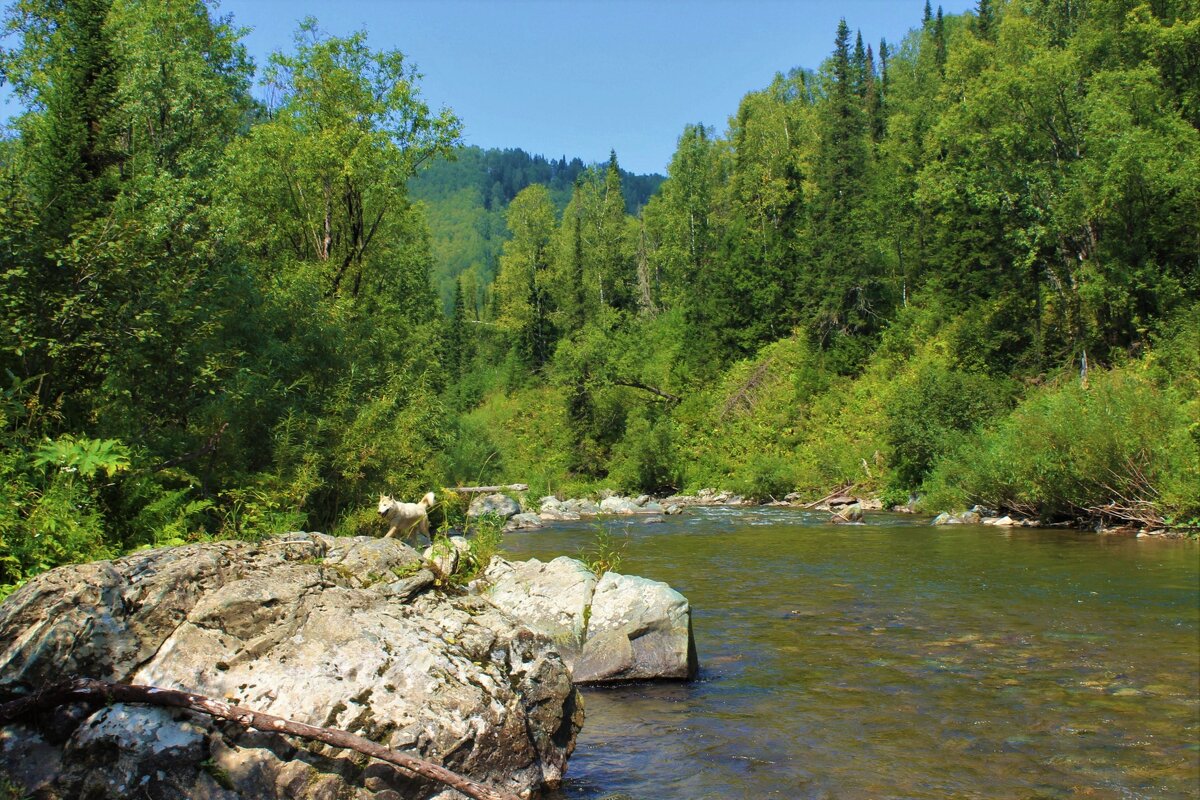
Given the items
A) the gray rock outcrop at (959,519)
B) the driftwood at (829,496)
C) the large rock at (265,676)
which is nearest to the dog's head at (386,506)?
the large rock at (265,676)

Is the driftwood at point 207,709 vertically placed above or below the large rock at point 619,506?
above

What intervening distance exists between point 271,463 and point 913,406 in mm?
24920

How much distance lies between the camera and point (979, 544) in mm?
18047

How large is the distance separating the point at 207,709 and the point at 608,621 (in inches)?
187

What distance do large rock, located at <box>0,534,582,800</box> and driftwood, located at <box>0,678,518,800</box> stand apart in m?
0.08

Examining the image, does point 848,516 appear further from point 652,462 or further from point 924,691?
point 924,691

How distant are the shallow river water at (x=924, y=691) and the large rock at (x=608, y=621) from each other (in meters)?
0.23

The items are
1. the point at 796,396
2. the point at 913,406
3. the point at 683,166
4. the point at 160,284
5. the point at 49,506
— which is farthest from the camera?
the point at 683,166

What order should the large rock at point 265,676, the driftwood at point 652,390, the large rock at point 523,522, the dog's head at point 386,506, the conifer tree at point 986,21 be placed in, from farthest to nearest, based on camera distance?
the conifer tree at point 986,21
the driftwood at point 652,390
the large rock at point 523,522
the dog's head at point 386,506
the large rock at point 265,676

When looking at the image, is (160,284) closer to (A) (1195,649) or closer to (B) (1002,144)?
(A) (1195,649)

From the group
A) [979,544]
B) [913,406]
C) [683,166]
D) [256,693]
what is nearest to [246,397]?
[256,693]

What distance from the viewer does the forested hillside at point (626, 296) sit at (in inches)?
336

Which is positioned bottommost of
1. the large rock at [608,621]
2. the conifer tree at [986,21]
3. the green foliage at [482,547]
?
the large rock at [608,621]

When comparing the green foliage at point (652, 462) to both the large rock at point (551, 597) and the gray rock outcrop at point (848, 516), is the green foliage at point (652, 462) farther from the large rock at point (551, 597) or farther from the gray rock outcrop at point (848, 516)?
the large rock at point (551, 597)
